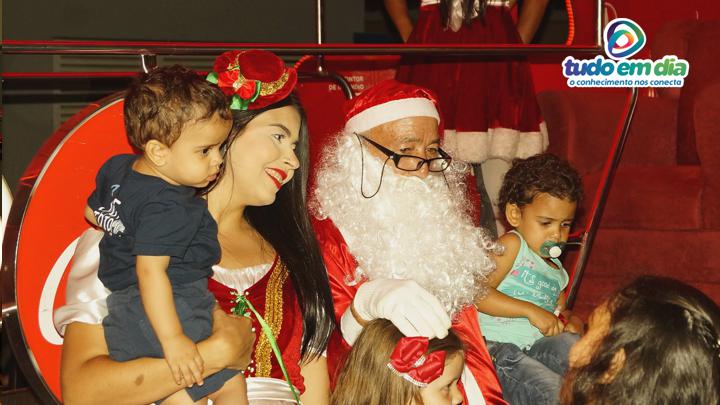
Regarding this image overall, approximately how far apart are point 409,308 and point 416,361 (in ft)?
0.47

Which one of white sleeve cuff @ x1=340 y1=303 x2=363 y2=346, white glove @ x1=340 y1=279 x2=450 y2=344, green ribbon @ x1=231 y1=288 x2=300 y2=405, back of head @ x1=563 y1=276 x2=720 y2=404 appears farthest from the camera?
white sleeve cuff @ x1=340 y1=303 x2=363 y2=346

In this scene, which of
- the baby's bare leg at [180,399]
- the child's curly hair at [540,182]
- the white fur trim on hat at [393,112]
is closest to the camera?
the baby's bare leg at [180,399]

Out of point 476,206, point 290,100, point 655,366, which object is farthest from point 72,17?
point 655,366

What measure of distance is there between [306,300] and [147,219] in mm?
557

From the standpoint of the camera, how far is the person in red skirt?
12.9 feet

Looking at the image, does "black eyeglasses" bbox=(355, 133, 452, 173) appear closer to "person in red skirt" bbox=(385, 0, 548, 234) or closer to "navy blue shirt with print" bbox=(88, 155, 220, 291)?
"navy blue shirt with print" bbox=(88, 155, 220, 291)

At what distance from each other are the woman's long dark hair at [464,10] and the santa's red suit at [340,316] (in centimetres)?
165

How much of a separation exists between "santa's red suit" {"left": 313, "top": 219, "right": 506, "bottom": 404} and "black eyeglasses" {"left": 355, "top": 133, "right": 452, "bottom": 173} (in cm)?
26

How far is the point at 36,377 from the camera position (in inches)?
84.8

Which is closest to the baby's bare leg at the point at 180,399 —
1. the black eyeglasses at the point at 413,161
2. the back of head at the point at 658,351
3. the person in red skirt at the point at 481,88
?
the back of head at the point at 658,351

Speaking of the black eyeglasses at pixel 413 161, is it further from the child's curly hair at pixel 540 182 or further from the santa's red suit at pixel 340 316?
the child's curly hair at pixel 540 182

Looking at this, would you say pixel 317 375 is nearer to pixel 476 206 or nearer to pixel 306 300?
pixel 306 300

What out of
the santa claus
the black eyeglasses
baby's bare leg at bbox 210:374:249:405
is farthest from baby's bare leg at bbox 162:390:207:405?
the black eyeglasses

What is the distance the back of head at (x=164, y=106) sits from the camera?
6.39ft
